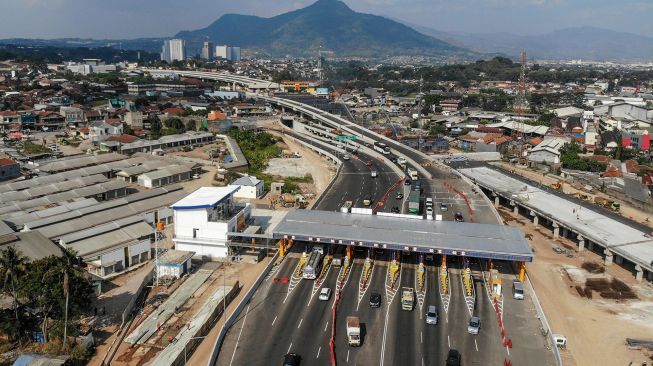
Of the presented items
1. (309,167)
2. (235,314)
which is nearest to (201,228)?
(235,314)

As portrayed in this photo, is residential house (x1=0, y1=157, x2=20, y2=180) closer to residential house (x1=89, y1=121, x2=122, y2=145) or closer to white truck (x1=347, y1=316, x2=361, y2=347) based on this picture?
residential house (x1=89, y1=121, x2=122, y2=145)

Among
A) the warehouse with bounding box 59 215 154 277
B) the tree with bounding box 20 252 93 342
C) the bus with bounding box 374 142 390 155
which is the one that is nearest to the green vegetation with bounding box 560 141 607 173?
the bus with bounding box 374 142 390 155

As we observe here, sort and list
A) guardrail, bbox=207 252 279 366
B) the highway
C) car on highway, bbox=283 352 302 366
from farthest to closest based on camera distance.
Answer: the highway → guardrail, bbox=207 252 279 366 → car on highway, bbox=283 352 302 366

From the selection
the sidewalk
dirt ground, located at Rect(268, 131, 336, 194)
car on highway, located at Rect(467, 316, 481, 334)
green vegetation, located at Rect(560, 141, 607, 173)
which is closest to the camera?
the sidewalk

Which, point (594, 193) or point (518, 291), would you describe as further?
point (594, 193)

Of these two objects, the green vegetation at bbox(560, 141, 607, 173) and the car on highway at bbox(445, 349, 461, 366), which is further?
the green vegetation at bbox(560, 141, 607, 173)

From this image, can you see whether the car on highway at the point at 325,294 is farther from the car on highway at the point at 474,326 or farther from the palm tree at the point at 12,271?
the palm tree at the point at 12,271

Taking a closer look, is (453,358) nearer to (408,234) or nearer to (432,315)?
(432,315)
